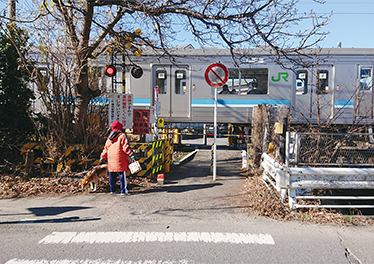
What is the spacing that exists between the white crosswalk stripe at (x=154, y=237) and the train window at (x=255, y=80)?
8.72m

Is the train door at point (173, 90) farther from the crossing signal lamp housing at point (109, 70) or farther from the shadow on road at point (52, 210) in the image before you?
the shadow on road at point (52, 210)

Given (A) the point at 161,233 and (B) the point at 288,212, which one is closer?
(A) the point at 161,233

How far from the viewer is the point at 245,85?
12.3 m

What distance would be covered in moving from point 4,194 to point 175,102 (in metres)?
7.58

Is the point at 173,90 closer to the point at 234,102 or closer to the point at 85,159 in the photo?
the point at 234,102

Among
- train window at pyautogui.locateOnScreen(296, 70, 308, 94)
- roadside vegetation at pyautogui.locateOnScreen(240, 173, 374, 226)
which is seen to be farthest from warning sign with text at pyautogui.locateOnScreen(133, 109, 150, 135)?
train window at pyautogui.locateOnScreen(296, 70, 308, 94)

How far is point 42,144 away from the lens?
785cm

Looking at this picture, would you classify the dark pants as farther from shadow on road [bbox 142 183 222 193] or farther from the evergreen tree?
the evergreen tree

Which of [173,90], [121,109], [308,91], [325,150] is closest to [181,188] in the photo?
[121,109]

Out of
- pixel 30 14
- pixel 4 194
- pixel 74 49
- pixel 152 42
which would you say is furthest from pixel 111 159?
pixel 30 14

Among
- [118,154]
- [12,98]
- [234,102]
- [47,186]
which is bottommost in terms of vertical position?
[47,186]

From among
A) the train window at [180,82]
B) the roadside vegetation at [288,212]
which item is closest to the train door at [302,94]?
the train window at [180,82]

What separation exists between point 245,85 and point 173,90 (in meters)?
3.11

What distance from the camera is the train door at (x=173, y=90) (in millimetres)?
12594
